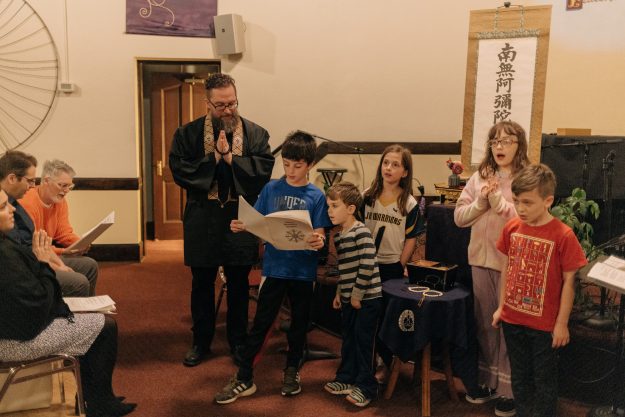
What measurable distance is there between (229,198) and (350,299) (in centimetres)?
85

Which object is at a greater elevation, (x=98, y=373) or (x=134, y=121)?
(x=134, y=121)

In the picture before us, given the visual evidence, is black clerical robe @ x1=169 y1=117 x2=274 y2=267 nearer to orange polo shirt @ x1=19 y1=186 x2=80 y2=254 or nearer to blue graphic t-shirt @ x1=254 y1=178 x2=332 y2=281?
blue graphic t-shirt @ x1=254 y1=178 x2=332 y2=281

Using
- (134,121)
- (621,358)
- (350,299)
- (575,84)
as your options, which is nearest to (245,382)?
(350,299)

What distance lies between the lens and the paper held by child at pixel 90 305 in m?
2.45

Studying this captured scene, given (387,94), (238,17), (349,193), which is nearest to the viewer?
(349,193)

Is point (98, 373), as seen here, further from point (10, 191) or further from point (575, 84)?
point (575, 84)

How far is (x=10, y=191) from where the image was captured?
2.77 metres

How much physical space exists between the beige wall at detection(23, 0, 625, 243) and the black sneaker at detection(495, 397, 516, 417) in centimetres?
350

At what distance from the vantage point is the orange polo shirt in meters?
3.23

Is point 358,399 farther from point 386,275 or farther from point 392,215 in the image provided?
point 392,215

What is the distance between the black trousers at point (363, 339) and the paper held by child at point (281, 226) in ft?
1.39

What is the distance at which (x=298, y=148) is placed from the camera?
2.61 meters

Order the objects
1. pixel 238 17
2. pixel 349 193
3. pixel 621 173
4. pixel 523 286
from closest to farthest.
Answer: pixel 523 286, pixel 349 193, pixel 621 173, pixel 238 17

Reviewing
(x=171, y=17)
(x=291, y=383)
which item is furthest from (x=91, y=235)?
(x=171, y=17)
